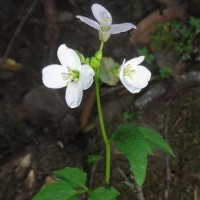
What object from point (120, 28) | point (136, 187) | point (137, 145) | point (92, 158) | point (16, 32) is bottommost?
point (136, 187)

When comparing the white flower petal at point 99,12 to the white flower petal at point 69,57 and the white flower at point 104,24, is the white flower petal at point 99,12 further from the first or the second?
the white flower petal at point 69,57

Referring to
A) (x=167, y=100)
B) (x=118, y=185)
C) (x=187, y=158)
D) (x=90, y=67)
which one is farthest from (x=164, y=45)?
(x=90, y=67)

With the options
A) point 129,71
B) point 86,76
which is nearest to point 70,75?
point 86,76

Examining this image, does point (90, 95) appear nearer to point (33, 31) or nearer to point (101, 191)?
point (33, 31)

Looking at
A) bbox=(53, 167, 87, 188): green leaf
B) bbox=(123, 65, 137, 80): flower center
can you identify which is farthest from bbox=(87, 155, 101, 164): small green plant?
bbox=(123, 65, 137, 80): flower center

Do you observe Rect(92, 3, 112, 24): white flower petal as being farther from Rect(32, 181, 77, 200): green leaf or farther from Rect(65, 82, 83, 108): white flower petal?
Rect(32, 181, 77, 200): green leaf

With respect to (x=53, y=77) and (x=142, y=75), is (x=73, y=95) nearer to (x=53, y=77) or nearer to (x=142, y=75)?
(x=53, y=77)
